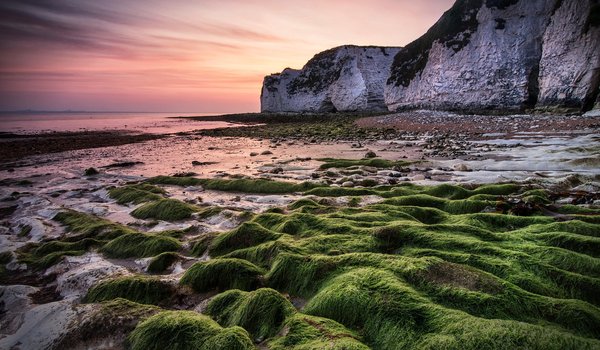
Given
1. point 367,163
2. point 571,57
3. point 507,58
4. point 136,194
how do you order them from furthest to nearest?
point 507,58 → point 571,57 → point 367,163 → point 136,194

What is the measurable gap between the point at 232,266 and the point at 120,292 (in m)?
1.23

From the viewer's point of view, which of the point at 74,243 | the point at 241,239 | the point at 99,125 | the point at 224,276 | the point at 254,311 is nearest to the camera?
the point at 254,311

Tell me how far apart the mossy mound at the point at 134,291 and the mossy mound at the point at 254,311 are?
0.73 m

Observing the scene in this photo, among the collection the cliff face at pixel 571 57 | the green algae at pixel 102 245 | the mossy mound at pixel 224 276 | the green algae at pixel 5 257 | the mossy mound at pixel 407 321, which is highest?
the cliff face at pixel 571 57

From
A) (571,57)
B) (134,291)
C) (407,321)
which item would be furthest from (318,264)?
(571,57)

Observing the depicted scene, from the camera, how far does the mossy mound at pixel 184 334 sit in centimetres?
258

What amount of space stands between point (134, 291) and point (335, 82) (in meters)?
66.8

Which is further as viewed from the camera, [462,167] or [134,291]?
[462,167]

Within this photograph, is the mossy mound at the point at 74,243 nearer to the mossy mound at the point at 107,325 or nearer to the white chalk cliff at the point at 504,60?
the mossy mound at the point at 107,325

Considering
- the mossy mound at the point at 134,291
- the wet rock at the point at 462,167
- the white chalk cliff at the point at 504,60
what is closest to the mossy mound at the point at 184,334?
the mossy mound at the point at 134,291

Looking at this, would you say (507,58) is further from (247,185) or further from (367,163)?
(247,185)

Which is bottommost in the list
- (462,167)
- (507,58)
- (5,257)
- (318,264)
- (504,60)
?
(5,257)

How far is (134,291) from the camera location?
372 cm

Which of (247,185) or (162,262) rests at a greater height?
(247,185)
